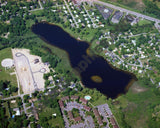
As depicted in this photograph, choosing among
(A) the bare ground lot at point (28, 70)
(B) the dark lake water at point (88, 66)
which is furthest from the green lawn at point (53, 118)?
(B) the dark lake water at point (88, 66)

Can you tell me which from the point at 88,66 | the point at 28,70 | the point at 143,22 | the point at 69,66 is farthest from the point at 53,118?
the point at 143,22

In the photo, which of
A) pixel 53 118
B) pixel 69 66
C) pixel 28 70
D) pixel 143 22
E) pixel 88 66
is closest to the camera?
pixel 53 118

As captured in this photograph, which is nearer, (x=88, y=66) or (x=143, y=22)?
(x=88, y=66)

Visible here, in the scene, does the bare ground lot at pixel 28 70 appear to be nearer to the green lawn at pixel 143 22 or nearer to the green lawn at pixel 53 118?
the green lawn at pixel 53 118

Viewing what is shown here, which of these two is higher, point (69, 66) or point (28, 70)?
point (28, 70)

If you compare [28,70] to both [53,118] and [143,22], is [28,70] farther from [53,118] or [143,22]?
[143,22]

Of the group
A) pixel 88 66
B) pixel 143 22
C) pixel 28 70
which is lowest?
pixel 88 66
